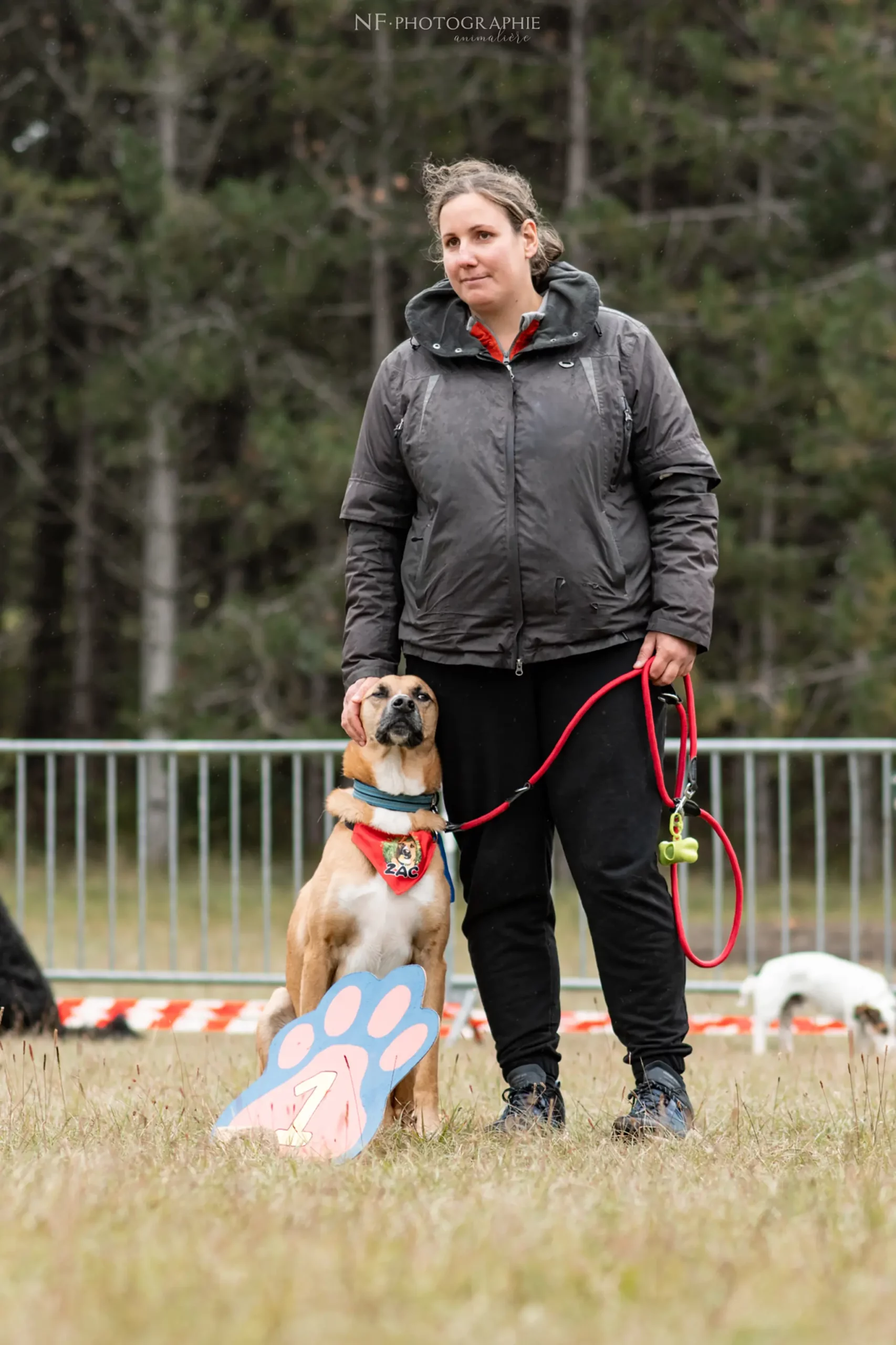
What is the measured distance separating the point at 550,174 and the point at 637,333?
13827 millimetres

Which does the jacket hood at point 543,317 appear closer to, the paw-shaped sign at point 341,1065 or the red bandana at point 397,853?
the red bandana at point 397,853

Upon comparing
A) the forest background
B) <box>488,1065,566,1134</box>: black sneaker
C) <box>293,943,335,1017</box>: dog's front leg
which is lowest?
<box>488,1065,566,1134</box>: black sneaker

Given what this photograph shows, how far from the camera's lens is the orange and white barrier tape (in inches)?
248

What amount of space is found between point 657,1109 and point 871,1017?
291 centimetres

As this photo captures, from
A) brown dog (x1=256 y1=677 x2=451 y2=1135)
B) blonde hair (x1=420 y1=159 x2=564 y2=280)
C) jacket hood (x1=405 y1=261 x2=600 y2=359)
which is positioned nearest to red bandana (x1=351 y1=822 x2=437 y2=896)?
brown dog (x1=256 y1=677 x2=451 y2=1135)

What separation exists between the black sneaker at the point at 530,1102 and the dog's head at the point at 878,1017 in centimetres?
272

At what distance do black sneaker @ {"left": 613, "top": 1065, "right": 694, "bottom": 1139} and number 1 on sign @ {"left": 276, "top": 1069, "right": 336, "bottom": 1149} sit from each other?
0.63m

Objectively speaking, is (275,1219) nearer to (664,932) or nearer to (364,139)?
(664,932)

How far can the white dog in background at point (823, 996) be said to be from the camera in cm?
621

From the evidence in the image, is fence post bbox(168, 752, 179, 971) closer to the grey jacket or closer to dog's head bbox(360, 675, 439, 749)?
dog's head bbox(360, 675, 439, 749)

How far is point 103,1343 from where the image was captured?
1938 millimetres

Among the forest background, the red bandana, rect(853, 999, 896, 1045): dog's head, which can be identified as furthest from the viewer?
the forest background

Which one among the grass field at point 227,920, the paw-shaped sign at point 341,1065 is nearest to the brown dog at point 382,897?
the paw-shaped sign at point 341,1065

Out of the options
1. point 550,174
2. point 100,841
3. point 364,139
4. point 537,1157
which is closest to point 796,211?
point 550,174
